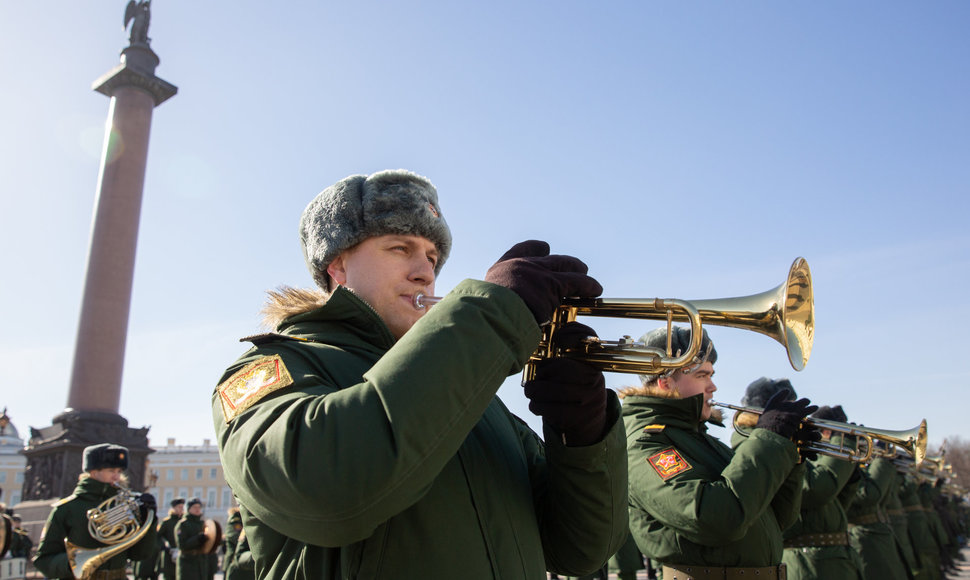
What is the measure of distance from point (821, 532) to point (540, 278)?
6.12m

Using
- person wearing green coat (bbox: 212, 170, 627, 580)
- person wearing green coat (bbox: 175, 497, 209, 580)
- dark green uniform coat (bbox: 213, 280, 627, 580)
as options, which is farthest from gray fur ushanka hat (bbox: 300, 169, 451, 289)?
person wearing green coat (bbox: 175, 497, 209, 580)

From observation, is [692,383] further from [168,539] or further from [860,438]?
[168,539]

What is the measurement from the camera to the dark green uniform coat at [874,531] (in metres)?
8.11

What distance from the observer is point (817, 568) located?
253 inches

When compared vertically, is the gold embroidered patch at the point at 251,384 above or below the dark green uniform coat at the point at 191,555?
below

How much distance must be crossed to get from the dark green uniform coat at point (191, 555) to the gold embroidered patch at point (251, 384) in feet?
39.9

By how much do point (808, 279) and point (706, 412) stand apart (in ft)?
6.98

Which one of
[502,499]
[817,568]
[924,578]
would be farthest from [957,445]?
[502,499]

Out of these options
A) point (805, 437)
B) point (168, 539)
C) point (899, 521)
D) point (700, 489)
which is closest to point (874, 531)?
point (899, 521)

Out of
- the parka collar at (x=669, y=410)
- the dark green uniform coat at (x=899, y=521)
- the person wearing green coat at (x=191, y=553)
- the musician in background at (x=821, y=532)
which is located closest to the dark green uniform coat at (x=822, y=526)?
the musician in background at (x=821, y=532)

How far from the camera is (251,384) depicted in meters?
1.80

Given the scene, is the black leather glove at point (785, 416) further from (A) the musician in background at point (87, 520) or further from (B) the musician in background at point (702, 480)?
(A) the musician in background at point (87, 520)

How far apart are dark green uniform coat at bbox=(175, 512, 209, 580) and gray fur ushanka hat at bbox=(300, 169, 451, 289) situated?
11.7 metres

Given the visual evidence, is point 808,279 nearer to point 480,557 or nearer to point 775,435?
point 775,435
